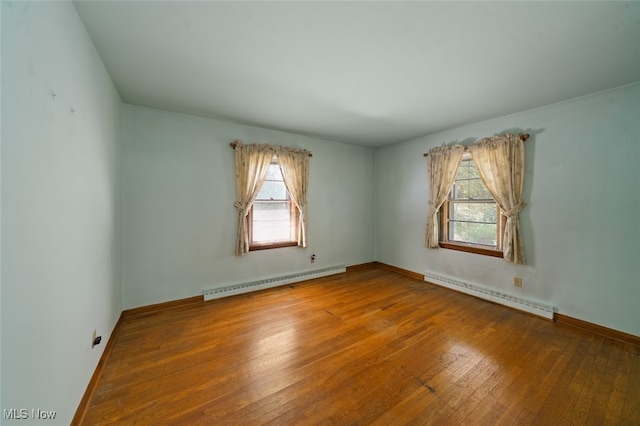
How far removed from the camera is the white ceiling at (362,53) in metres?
1.45

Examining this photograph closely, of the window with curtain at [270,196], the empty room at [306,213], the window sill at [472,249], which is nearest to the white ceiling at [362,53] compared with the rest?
the empty room at [306,213]

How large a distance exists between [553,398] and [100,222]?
365cm

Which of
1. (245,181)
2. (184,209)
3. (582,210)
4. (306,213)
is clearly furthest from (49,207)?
(582,210)

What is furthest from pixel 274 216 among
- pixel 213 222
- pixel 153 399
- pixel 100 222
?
pixel 153 399

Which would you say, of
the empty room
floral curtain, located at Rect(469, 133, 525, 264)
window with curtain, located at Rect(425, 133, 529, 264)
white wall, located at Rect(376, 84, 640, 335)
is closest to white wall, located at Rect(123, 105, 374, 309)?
the empty room

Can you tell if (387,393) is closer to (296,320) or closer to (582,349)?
(296,320)

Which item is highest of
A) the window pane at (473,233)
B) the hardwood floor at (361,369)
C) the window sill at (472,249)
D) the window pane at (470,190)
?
the window pane at (470,190)

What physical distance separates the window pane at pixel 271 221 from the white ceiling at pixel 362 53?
1471mm

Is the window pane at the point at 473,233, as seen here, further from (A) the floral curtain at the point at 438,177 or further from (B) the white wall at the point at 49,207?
(B) the white wall at the point at 49,207

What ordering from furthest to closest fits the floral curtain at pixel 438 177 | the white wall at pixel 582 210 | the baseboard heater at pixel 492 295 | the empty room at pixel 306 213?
the floral curtain at pixel 438 177 → the baseboard heater at pixel 492 295 → the white wall at pixel 582 210 → the empty room at pixel 306 213

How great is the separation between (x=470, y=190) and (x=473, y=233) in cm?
65

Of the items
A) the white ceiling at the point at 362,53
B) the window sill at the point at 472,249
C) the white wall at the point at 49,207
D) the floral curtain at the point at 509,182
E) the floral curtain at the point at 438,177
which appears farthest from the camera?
the floral curtain at the point at 438,177

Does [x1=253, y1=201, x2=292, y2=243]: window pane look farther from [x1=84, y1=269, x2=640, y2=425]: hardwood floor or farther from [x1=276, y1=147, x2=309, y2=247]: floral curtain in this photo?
[x1=84, y1=269, x2=640, y2=425]: hardwood floor

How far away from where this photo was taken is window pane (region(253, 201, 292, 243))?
12.2 feet
